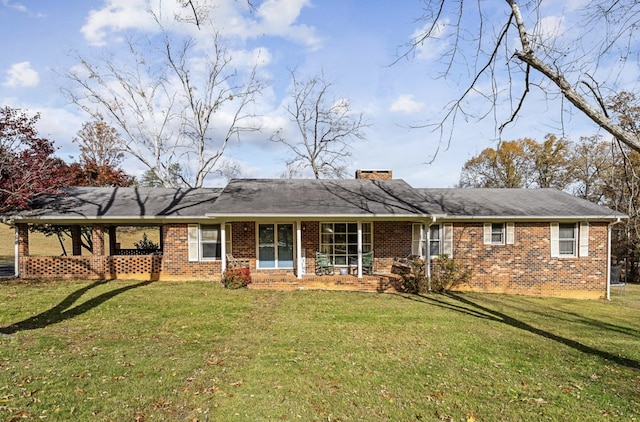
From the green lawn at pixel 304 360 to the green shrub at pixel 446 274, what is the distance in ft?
7.54

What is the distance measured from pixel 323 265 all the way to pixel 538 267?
8219 mm

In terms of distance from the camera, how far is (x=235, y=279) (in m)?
12.6

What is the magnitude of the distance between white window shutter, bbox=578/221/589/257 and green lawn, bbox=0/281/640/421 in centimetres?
422

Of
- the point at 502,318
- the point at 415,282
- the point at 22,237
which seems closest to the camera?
the point at 502,318

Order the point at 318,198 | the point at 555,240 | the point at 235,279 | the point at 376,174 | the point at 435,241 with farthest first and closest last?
the point at 376,174 → the point at 435,241 → the point at 318,198 → the point at 555,240 → the point at 235,279

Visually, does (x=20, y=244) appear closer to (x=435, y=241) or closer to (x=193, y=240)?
(x=193, y=240)

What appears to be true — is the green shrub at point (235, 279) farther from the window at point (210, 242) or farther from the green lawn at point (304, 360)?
the green lawn at point (304, 360)

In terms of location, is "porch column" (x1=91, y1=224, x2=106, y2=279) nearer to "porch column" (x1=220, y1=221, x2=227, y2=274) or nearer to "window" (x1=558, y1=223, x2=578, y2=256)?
"porch column" (x1=220, y1=221, x2=227, y2=274)

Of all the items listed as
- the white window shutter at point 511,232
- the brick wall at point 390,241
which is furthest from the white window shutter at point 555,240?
the brick wall at point 390,241

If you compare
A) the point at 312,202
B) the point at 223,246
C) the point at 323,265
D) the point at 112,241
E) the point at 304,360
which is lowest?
the point at 304,360

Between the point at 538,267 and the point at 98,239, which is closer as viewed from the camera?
the point at 98,239

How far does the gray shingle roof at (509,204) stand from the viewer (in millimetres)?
14117

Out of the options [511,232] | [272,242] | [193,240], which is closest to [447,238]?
[511,232]

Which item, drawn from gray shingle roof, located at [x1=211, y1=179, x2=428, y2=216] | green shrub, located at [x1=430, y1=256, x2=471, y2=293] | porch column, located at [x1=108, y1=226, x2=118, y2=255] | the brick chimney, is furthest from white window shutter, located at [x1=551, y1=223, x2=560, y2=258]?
porch column, located at [x1=108, y1=226, x2=118, y2=255]
